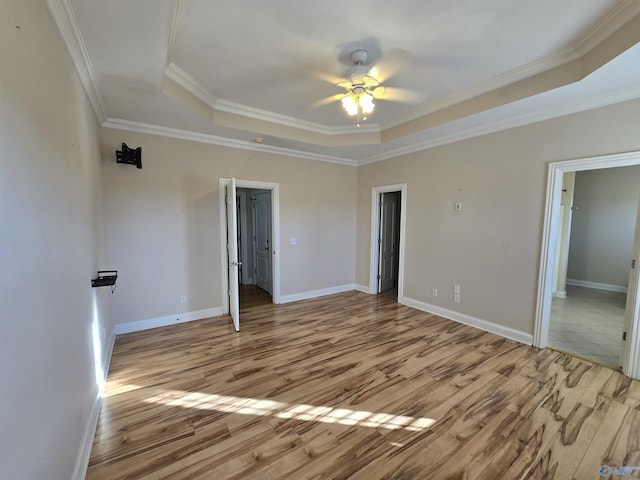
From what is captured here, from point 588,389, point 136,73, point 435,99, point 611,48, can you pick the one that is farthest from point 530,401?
point 136,73

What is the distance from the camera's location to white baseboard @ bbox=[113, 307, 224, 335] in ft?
11.5

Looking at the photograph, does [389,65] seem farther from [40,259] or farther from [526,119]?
[40,259]

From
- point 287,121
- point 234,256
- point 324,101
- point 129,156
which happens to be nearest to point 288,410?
point 234,256

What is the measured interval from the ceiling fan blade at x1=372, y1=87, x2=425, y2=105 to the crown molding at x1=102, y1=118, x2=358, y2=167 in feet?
6.25

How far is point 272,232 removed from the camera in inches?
188

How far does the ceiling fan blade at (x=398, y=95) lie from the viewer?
2.99 meters

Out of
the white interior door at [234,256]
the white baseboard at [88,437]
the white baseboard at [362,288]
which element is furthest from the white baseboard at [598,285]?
the white baseboard at [88,437]

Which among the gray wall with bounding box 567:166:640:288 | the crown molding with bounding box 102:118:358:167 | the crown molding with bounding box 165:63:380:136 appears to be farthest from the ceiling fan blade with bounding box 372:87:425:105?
the gray wall with bounding box 567:166:640:288

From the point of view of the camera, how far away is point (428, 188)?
14.2 feet

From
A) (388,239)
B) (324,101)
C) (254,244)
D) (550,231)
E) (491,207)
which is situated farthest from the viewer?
(254,244)

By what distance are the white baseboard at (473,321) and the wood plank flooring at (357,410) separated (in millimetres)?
158

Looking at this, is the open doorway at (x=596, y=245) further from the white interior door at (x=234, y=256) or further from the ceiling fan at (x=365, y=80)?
the white interior door at (x=234, y=256)

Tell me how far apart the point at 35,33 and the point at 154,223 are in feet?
8.71

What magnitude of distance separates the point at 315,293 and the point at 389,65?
392 centimetres
